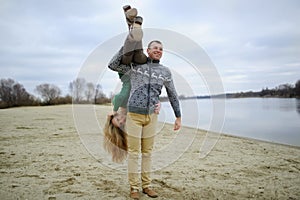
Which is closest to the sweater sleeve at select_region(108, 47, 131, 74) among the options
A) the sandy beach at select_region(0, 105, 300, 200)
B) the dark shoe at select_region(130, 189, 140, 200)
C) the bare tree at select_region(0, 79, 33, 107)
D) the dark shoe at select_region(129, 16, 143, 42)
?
the dark shoe at select_region(129, 16, 143, 42)

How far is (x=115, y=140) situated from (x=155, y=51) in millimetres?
1255

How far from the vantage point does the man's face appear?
3.11 meters

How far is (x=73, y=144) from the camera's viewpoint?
7.27 metres

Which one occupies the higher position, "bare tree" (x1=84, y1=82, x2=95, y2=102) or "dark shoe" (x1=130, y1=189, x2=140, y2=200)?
"bare tree" (x1=84, y1=82, x2=95, y2=102)

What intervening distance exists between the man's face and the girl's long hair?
90 centimetres

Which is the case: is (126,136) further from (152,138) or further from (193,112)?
(193,112)

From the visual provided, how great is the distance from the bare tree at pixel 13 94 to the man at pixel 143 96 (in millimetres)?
40789

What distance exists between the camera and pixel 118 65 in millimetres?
3025

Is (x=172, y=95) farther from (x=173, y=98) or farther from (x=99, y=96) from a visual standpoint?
(x=99, y=96)

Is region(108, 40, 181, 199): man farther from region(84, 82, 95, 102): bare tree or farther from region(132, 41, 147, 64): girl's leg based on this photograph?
region(84, 82, 95, 102): bare tree

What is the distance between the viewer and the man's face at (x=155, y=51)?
3.11 meters

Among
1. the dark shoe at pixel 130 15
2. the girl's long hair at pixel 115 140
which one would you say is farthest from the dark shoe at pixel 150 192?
the dark shoe at pixel 130 15

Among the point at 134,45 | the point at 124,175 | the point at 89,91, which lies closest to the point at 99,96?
the point at 89,91

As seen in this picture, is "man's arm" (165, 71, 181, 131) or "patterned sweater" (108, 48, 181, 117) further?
"man's arm" (165, 71, 181, 131)
